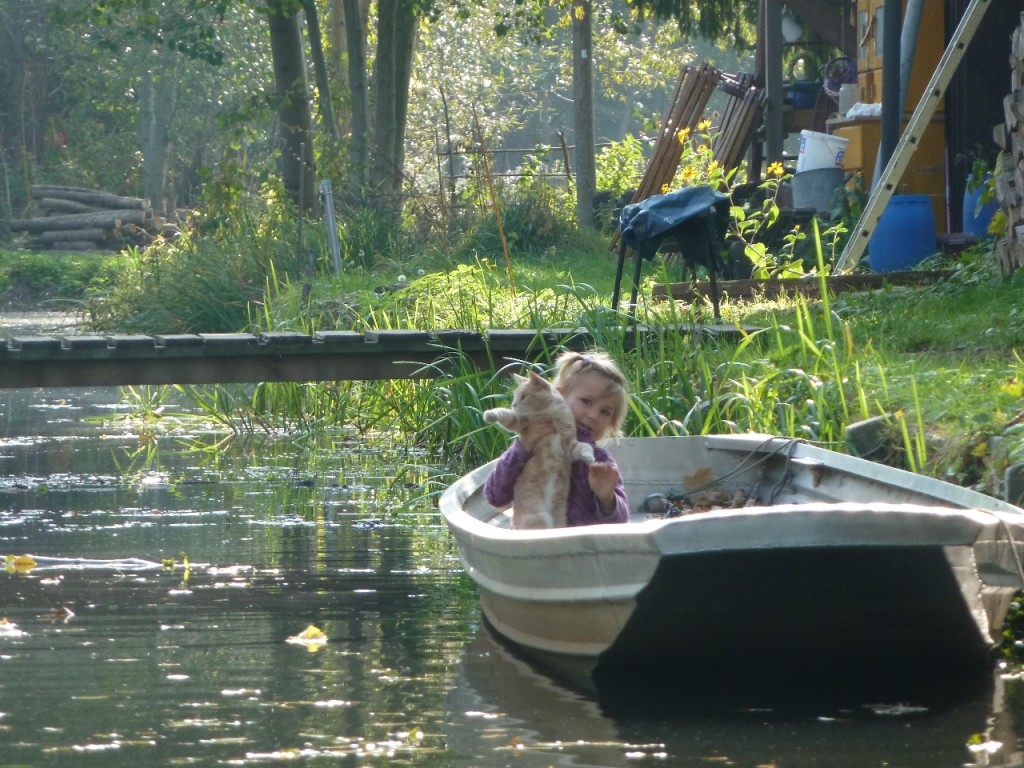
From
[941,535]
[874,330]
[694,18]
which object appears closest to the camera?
[941,535]

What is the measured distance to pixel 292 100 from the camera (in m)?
19.5

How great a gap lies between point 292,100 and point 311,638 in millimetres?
14588

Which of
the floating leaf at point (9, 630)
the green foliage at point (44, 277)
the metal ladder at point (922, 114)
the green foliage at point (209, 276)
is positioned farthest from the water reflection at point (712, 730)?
the green foliage at point (44, 277)

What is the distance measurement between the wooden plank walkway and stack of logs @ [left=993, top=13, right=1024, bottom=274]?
9.65 feet

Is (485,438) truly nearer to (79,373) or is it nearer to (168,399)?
(79,373)

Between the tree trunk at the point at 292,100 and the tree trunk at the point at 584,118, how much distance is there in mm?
4230

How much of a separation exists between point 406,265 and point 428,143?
2177 cm

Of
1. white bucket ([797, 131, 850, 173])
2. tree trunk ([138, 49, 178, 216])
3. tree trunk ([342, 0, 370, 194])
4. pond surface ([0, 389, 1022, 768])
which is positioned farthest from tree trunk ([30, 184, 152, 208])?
pond surface ([0, 389, 1022, 768])

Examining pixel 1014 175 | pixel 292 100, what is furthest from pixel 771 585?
pixel 292 100

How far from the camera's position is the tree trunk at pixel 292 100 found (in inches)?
765

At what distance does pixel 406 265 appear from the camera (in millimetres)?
16750

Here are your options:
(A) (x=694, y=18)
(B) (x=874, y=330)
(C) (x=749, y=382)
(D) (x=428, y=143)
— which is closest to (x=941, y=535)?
(C) (x=749, y=382)

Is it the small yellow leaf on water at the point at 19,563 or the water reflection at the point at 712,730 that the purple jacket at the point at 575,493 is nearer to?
the water reflection at the point at 712,730

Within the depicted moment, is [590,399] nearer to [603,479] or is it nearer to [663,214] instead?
[603,479]
